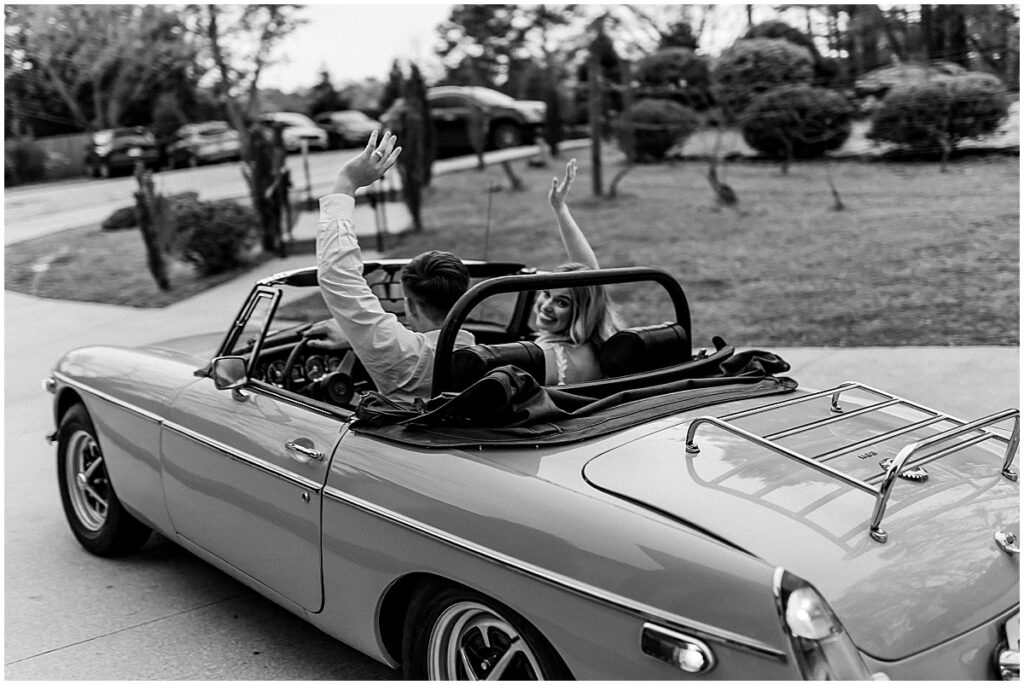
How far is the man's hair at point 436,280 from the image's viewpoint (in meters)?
3.65

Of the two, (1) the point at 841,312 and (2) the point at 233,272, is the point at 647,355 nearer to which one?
(1) the point at 841,312

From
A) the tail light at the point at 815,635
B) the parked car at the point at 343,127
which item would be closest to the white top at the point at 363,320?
the tail light at the point at 815,635

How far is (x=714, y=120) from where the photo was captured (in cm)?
1378

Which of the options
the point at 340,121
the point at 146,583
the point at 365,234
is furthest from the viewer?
the point at 340,121

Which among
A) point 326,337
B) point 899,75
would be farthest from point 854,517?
point 899,75

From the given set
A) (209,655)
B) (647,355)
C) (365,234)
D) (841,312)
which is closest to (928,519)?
(647,355)

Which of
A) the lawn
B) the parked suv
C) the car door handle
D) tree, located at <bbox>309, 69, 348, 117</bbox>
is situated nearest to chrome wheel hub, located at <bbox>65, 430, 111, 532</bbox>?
the car door handle

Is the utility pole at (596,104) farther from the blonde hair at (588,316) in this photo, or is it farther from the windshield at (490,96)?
the blonde hair at (588,316)

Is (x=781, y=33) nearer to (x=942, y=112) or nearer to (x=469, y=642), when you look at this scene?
(x=942, y=112)

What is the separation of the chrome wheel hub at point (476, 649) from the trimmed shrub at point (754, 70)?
11.3 m

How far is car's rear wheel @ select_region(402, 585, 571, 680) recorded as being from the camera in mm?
2648

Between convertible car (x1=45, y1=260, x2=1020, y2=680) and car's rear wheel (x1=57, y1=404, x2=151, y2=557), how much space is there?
1.38ft

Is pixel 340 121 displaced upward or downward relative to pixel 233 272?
upward

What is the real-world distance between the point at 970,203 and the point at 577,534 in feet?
Result: 33.7
